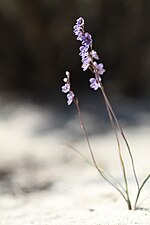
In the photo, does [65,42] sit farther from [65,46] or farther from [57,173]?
[57,173]

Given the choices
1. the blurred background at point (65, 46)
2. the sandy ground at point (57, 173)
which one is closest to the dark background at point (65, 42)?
the blurred background at point (65, 46)

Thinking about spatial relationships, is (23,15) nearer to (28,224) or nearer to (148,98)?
(148,98)

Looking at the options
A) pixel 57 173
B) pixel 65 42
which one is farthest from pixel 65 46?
pixel 57 173

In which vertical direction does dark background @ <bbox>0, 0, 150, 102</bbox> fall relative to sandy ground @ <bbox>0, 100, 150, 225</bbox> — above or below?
above

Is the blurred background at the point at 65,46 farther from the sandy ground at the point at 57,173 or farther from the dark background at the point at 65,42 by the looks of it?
the sandy ground at the point at 57,173

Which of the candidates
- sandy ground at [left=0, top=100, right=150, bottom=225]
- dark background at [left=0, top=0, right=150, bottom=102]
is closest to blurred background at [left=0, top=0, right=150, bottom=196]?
dark background at [left=0, top=0, right=150, bottom=102]

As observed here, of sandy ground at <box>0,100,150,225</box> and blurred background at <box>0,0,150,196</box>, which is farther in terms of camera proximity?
blurred background at <box>0,0,150,196</box>

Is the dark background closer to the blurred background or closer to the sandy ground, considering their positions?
the blurred background
